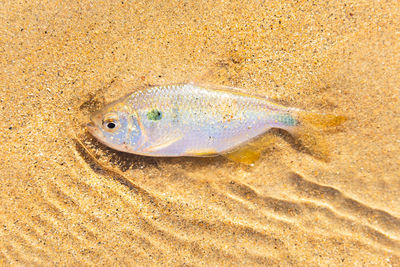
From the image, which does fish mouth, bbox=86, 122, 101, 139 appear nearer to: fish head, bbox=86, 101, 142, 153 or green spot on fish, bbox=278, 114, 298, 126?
fish head, bbox=86, 101, 142, 153

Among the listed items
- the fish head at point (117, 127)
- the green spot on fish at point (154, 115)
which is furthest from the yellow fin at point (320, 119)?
the fish head at point (117, 127)

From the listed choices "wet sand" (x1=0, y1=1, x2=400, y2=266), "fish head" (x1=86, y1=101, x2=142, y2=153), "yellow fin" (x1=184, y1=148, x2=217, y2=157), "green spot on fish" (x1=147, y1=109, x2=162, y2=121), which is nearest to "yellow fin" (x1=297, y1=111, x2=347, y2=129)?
"wet sand" (x1=0, y1=1, x2=400, y2=266)

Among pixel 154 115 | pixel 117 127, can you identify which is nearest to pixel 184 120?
pixel 154 115

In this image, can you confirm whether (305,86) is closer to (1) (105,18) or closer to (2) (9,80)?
(1) (105,18)

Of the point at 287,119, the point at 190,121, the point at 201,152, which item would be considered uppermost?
the point at 190,121

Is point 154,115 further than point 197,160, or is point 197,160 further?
point 197,160

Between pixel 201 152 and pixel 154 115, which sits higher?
pixel 154 115

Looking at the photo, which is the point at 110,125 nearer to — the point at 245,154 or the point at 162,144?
the point at 162,144
